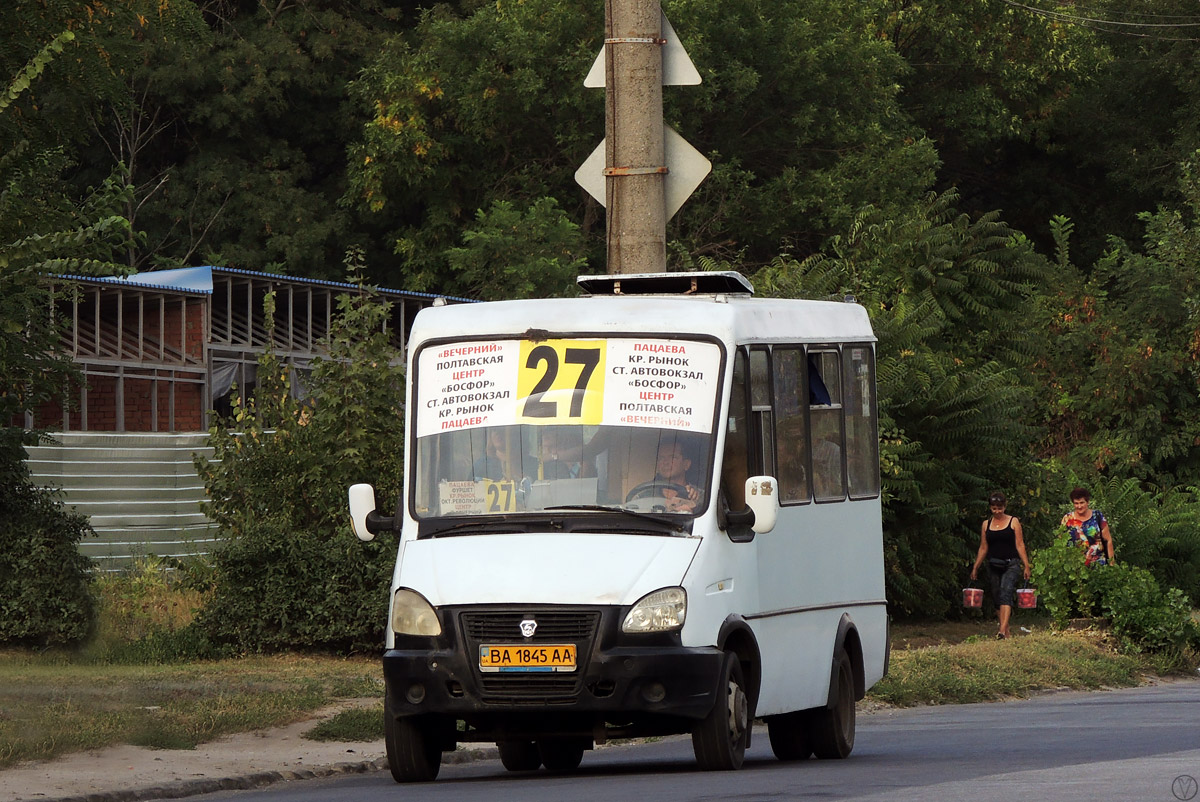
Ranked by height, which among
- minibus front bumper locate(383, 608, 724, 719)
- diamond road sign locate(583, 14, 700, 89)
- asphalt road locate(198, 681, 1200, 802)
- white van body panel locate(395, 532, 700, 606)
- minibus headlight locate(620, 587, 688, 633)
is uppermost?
diamond road sign locate(583, 14, 700, 89)

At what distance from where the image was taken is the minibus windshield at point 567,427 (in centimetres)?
1127

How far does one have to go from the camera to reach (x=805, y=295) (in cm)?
2366

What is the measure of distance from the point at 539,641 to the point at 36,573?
9.93 m

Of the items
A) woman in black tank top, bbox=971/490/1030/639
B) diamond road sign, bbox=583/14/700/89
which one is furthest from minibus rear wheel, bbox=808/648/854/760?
woman in black tank top, bbox=971/490/1030/639

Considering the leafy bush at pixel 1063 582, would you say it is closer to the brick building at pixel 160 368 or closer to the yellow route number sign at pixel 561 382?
the yellow route number sign at pixel 561 382

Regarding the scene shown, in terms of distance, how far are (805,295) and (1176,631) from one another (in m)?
5.38

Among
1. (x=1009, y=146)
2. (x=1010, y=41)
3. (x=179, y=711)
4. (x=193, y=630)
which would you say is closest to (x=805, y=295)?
(x=193, y=630)

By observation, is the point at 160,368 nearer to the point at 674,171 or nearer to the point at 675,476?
the point at 674,171

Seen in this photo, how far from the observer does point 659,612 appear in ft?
34.8

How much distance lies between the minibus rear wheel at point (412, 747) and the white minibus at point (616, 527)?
15mm

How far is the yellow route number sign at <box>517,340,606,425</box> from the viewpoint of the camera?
1147 centimetres

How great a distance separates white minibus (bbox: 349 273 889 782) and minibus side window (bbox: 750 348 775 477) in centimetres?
2

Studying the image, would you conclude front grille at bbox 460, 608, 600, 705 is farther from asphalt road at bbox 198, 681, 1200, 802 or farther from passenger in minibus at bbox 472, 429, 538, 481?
passenger in minibus at bbox 472, 429, 538, 481

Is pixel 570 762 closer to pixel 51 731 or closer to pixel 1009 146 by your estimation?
pixel 51 731
